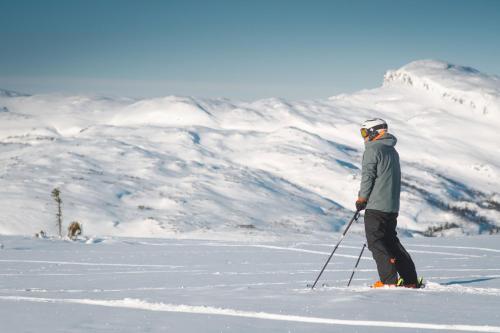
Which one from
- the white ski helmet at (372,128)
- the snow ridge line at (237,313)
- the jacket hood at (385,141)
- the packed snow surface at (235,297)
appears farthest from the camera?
the white ski helmet at (372,128)

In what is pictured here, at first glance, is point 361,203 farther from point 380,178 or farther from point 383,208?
point 380,178

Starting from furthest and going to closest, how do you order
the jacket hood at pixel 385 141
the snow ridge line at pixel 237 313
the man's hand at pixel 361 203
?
the jacket hood at pixel 385 141
the man's hand at pixel 361 203
the snow ridge line at pixel 237 313

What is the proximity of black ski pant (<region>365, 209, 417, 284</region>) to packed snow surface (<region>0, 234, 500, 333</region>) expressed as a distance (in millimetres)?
478

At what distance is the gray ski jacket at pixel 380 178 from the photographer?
10.9m

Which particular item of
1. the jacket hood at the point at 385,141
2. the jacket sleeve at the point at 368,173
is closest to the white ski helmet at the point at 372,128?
the jacket hood at the point at 385,141

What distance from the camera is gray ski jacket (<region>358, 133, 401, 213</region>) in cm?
1094

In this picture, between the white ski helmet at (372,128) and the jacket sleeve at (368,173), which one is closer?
the jacket sleeve at (368,173)

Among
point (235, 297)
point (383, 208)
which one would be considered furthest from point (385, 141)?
point (235, 297)

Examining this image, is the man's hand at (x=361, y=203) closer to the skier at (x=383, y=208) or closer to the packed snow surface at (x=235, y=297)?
the skier at (x=383, y=208)

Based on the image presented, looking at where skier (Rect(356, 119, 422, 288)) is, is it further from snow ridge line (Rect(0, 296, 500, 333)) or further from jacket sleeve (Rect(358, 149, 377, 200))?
snow ridge line (Rect(0, 296, 500, 333))

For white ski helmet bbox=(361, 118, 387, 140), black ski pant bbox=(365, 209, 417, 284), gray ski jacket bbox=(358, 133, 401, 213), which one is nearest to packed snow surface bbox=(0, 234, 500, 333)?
black ski pant bbox=(365, 209, 417, 284)

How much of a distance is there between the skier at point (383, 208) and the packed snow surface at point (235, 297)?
1.89 feet

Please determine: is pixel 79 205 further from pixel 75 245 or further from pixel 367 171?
pixel 367 171

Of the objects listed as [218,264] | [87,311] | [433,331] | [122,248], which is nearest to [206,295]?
[87,311]
